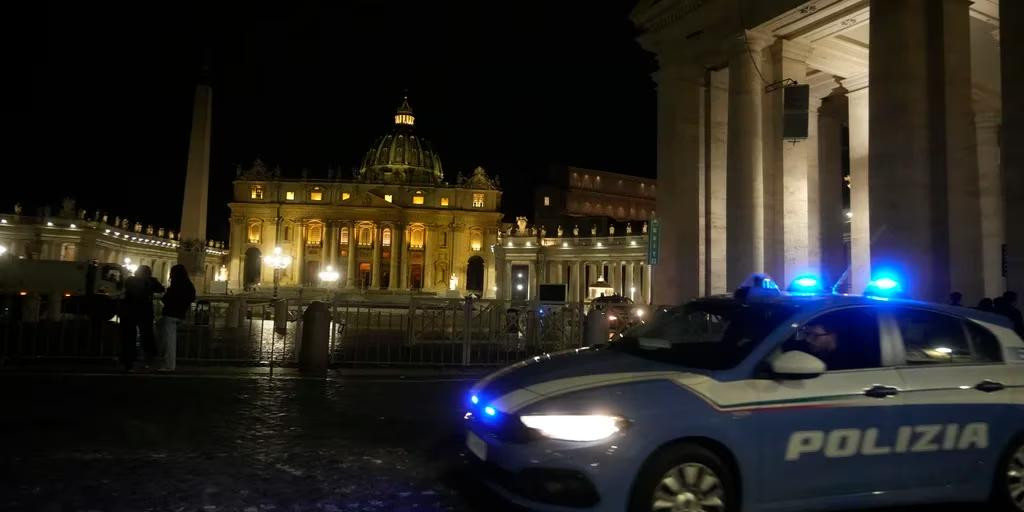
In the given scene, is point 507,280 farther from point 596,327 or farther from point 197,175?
point 596,327

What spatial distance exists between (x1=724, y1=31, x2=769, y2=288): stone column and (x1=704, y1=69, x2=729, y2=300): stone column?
7.08ft

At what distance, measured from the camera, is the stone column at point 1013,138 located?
11.2m

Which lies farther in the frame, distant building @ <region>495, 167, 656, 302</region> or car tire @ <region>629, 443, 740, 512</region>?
distant building @ <region>495, 167, 656, 302</region>

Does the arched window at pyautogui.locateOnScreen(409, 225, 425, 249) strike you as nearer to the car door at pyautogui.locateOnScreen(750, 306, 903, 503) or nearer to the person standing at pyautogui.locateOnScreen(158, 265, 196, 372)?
the person standing at pyautogui.locateOnScreen(158, 265, 196, 372)

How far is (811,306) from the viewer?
5008mm

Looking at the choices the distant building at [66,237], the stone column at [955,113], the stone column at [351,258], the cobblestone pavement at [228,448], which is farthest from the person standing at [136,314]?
the stone column at [351,258]

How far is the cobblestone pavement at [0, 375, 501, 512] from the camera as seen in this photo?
518cm

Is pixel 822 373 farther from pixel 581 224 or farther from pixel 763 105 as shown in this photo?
pixel 581 224

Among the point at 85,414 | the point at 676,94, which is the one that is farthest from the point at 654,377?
the point at 676,94

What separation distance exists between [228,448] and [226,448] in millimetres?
20

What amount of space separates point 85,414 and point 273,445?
→ 2993 mm

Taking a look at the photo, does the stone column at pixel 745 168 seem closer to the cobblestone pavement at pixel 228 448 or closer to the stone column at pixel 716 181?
the stone column at pixel 716 181

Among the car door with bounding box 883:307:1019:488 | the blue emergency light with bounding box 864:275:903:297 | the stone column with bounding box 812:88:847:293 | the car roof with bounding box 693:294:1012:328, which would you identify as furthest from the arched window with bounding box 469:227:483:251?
the car door with bounding box 883:307:1019:488

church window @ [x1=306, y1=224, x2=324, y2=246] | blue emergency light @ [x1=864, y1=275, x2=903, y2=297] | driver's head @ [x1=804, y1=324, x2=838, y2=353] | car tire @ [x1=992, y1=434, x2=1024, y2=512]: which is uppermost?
church window @ [x1=306, y1=224, x2=324, y2=246]
